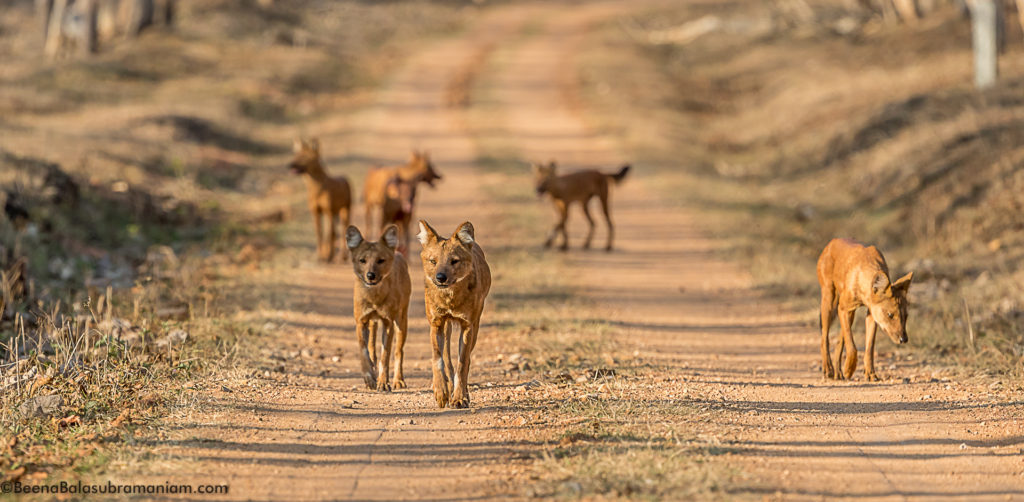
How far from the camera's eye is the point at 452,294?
307 inches

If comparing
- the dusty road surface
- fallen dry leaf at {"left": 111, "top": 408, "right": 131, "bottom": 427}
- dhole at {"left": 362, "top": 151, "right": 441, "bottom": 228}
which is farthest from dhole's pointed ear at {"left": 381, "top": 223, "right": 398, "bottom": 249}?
dhole at {"left": 362, "top": 151, "right": 441, "bottom": 228}

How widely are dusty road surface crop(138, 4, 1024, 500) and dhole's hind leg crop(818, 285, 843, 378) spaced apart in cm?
15

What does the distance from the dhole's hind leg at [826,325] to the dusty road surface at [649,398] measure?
153 mm

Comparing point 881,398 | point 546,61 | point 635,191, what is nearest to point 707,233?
point 635,191

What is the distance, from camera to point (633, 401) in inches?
322

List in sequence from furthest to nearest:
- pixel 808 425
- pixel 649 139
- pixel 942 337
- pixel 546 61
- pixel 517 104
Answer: pixel 546 61
pixel 517 104
pixel 649 139
pixel 942 337
pixel 808 425

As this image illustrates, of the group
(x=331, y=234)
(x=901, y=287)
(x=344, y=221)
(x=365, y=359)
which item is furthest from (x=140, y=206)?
(x=901, y=287)

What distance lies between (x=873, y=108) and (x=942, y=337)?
13.2m

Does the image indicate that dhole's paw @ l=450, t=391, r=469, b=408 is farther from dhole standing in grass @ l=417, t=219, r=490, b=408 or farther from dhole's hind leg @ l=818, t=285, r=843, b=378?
dhole's hind leg @ l=818, t=285, r=843, b=378

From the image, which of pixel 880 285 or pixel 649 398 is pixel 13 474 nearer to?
pixel 649 398

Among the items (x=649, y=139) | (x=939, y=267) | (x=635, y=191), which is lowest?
(x=939, y=267)

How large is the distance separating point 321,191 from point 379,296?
5697 millimetres

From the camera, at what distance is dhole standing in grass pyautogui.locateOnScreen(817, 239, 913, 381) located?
8.52m

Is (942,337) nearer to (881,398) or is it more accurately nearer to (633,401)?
(881,398)
